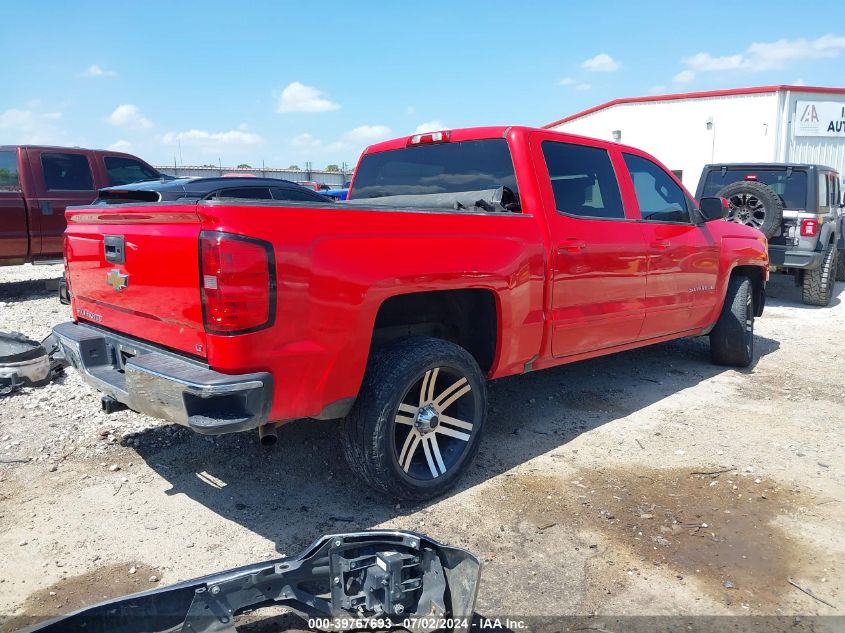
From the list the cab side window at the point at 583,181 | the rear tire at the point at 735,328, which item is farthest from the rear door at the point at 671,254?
the rear tire at the point at 735,328

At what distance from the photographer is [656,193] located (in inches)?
191

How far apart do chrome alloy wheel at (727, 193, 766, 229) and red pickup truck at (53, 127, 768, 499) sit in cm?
427

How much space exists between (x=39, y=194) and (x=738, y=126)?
54.2ft

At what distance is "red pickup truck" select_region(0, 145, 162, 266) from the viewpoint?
27.4 feet

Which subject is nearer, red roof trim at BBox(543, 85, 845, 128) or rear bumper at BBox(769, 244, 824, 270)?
rear bumper at BBox(769, 244, 824, 270)

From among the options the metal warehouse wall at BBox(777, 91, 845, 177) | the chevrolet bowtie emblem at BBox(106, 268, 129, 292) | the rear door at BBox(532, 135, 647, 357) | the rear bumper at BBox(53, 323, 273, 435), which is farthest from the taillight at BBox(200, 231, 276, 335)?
the metal warehouse wall at BBox(777, 91, 845, 177)

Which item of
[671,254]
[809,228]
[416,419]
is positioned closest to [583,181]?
[671,254]

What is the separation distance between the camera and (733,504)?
335cm

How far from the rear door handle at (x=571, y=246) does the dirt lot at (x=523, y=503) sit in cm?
125

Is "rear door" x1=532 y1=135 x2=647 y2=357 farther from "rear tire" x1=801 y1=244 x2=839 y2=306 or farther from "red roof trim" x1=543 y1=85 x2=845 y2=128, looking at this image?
"red roof trim" x1=543 y1=85 x2=845 y2=128

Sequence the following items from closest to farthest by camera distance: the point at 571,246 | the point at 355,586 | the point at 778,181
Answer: the point at 355,586 < the point at 571,246 < the point at 778,181

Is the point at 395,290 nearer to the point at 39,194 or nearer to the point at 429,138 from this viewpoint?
the point at 429,138

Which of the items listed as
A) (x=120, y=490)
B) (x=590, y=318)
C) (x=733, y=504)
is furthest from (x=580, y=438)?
(x=120, y=490)

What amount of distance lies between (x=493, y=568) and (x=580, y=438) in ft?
5.37
